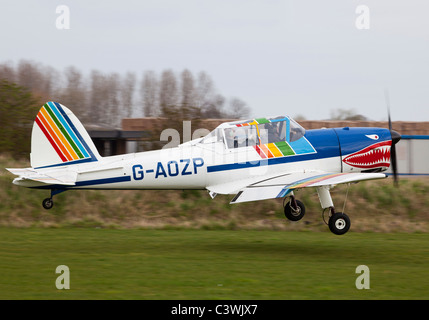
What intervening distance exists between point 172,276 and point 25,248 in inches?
170

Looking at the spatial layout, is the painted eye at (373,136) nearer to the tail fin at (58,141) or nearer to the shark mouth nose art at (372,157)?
the shark mouth nose art at (372,157)

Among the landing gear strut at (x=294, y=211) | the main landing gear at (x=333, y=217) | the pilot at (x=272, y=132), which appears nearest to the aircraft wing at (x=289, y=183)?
the main landing gear at (x=333, y=217)

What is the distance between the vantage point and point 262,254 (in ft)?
39.7

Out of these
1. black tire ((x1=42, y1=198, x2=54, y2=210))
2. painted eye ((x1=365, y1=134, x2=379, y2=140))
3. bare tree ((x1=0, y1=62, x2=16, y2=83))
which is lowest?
black tire ((x1=42, y1=198, x2=54, y2=210))

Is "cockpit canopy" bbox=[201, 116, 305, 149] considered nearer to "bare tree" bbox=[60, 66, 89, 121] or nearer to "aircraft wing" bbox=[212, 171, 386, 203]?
→ "aircraft wing" bbox=[212, 171, 386, 203]

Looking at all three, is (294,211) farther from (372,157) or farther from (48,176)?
(48,176)

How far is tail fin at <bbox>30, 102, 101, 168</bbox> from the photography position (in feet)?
41.1

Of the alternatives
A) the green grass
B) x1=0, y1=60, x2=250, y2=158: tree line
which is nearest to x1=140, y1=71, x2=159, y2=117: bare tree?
x1=0, y1=60, x2=250, y2=158: tree line

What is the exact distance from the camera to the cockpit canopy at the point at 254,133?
12695 mm

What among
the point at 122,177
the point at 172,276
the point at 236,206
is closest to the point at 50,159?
the point at 122,177

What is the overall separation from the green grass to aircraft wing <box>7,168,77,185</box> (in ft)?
4.47

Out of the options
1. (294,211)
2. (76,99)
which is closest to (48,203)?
(294,211)

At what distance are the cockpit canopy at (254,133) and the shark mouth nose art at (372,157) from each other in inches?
52.2

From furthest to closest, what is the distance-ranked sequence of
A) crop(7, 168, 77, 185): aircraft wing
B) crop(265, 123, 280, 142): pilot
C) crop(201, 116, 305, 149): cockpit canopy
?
crop(265, 123, 280, 142): pilot
crop(201, 116, 305, 149): cockpit canopy
crop(7, 168, 77, 185): aircraft wing
